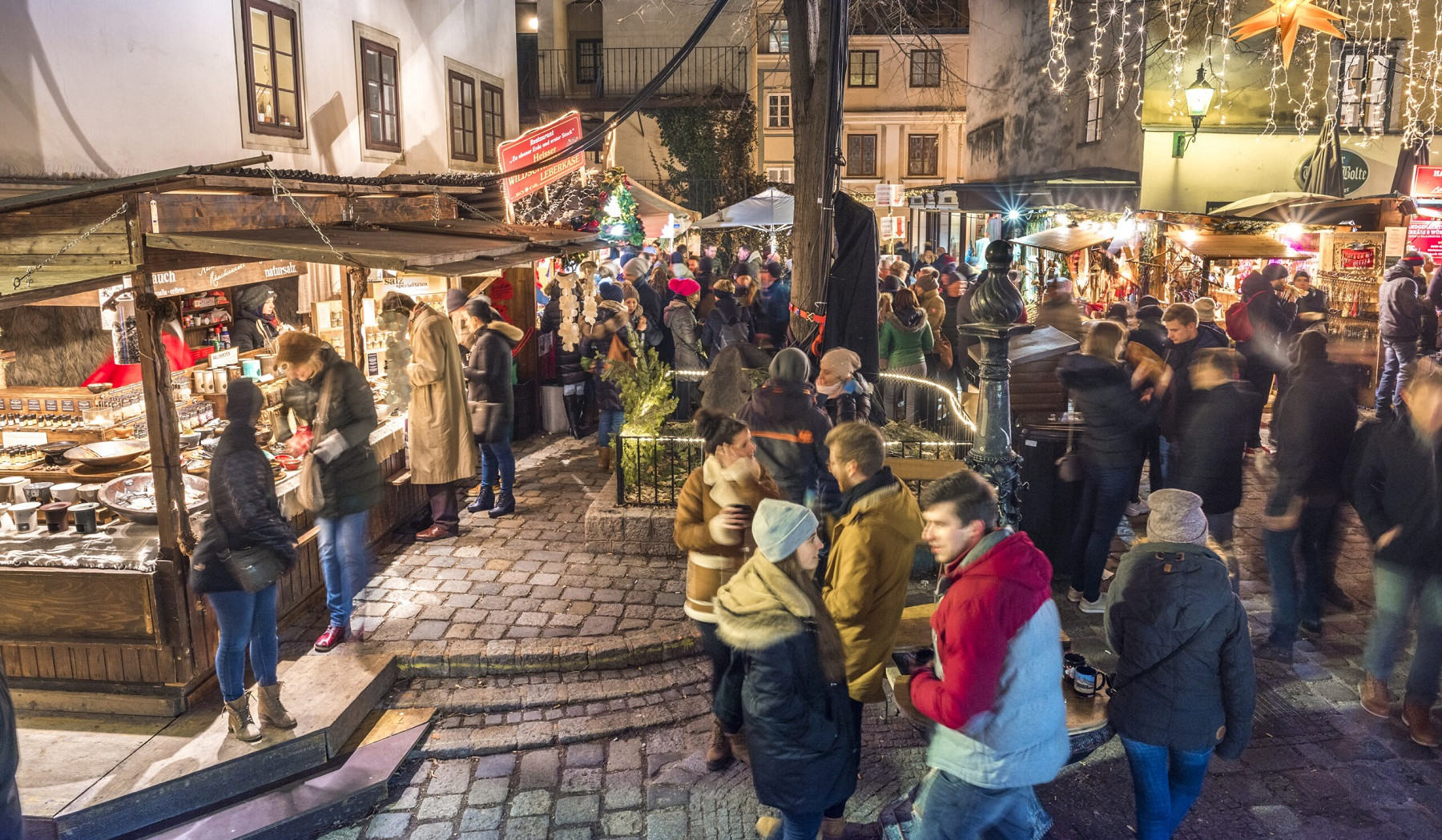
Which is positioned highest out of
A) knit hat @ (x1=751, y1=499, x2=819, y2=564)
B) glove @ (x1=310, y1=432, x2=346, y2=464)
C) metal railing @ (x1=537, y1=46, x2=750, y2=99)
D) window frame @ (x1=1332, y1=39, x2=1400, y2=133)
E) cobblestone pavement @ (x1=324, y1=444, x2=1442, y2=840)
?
metal railing @ (x1=537, y1=46, x2=750, y2=99)

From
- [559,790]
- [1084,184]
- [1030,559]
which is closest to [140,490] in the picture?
[559,790]

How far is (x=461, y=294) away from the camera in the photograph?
9.07 m

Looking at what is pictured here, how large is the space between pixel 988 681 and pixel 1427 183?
18260 mm

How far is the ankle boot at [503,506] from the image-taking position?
362 inches

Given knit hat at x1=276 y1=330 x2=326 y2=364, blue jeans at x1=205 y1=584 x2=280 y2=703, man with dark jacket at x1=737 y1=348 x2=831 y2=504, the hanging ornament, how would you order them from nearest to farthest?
blue jeans at x1=205 y1=584 x2=280 y2=703 → man with dark jacket at x1=737 y1=348 x2=831 y2=504 → knit hat at x1=276 y1=330 x2=326 y2=364 → the hanging ornament

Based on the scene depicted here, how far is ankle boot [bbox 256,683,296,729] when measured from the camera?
17.5 ft

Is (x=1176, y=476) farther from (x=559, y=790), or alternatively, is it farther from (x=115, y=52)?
(x=115, y=52)

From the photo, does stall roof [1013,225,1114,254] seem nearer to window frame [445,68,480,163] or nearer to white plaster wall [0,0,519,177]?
window frame [445,68,480,163]

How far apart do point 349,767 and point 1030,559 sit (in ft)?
12.6

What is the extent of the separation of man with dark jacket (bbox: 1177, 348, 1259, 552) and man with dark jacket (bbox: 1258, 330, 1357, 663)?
0.26 m

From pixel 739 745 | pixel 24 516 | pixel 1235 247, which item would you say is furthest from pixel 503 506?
pixel 1235 247

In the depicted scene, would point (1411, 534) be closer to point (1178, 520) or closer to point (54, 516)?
point (1178, 520)

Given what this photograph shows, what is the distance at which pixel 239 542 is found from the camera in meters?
4.99

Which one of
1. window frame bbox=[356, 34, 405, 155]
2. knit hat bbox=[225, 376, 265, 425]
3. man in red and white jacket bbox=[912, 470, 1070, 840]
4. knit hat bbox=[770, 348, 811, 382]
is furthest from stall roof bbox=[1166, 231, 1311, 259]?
knit hat bbox=[225, 376, 265, 425]
